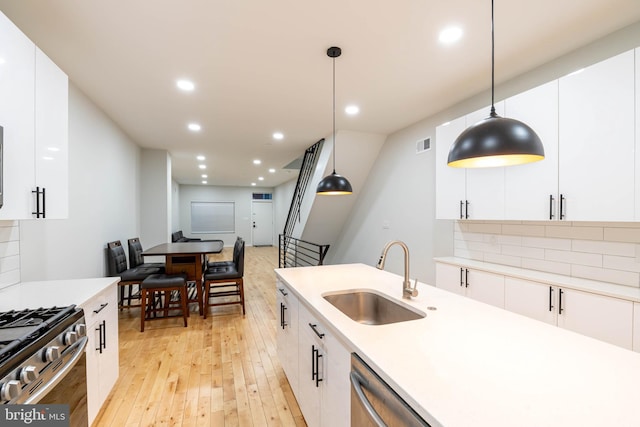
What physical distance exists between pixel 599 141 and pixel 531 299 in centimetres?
132

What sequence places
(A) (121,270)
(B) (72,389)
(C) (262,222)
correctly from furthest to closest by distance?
(C) (262,222) < (A) (121,270) < (B) (72,389)

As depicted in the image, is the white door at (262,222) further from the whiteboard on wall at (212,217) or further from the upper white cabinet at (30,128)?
the upper white cabinet at (30,128)

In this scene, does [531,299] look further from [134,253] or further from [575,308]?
[134,253]

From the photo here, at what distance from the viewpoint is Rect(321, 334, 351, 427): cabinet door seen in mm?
1202

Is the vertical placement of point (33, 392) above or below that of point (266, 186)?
below

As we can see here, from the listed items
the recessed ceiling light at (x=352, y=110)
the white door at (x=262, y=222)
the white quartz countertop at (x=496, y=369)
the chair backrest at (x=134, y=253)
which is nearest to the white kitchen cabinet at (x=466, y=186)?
the recessed ceiling light at (x=352, y=110)

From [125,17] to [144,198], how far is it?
13.4 feet

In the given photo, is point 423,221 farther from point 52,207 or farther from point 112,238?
point 112,238

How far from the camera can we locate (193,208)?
37.0 feet

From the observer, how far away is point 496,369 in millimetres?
→ 948

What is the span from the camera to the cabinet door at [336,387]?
3.94 feet

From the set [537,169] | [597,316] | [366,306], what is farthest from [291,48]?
[597,316]

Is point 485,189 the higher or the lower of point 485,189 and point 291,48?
the lower

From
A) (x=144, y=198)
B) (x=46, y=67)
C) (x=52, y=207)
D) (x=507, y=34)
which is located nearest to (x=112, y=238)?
(x=144, y=198)
